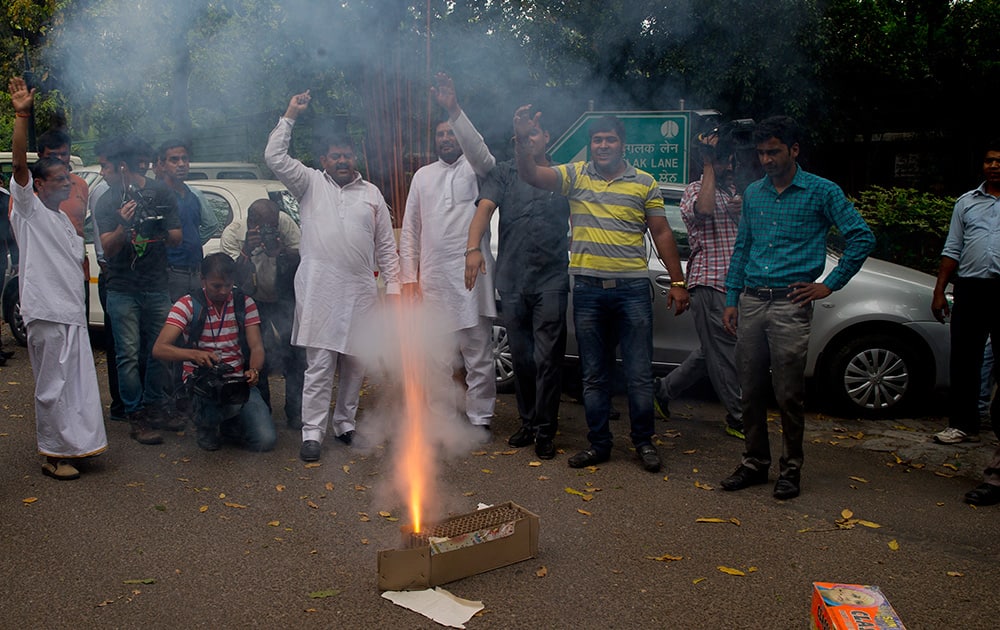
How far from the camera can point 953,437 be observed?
6.14m

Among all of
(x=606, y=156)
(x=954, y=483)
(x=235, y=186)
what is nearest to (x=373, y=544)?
(x=606, y=156)

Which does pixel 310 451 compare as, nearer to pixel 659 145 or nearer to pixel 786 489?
pixel 786 489

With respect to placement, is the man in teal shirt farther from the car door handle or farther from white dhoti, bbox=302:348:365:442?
white dhoti, bbox=302:348:365:442

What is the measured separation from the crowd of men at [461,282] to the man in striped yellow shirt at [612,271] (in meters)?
0.01

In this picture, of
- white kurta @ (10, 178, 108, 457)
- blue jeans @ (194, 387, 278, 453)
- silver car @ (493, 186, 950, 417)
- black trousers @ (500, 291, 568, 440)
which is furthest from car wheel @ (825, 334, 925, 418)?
white kurta @ (10, 178, 108, 457)

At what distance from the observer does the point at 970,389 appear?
6043 millimetres

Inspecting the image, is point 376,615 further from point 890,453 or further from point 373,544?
point 890,453

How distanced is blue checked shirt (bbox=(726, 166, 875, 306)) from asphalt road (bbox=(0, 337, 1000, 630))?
118 cm

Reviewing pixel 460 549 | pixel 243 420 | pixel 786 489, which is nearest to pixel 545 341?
pixel 786 489

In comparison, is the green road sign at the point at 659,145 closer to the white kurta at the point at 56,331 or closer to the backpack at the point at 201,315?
the backpack at the point at 201,315

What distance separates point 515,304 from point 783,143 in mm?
1919

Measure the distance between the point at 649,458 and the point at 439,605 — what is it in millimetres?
2115

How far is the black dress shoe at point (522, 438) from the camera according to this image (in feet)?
19.5

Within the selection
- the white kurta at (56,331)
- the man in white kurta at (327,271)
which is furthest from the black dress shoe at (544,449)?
the white kurta at (56,331)
